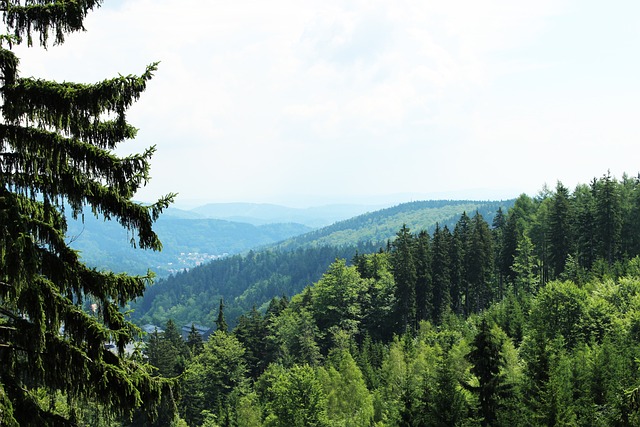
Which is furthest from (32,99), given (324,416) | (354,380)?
(354,380)

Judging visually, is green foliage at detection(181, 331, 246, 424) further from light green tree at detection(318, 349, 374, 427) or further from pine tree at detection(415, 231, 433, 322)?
pine tree at detection(415, 231, 433, 322)

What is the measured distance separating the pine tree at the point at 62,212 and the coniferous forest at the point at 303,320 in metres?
0.03

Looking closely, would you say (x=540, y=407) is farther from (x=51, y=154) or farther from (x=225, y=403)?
(x=225, y=403)

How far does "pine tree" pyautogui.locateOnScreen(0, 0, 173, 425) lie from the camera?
926cm

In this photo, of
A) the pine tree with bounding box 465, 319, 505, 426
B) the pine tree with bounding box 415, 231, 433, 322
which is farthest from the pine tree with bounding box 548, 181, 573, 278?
the pine tree with bounding box 465, 319, 505, 426

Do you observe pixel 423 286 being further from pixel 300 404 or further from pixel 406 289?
pixel 300 404

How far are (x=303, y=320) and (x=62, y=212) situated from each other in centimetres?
6712

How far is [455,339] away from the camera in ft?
197

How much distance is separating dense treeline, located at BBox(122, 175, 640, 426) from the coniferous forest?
0.21 m

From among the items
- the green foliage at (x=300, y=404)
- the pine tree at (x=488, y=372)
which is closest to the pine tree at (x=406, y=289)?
the green foliage at (x=300, y=404)

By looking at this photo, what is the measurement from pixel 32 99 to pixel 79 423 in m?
6.21

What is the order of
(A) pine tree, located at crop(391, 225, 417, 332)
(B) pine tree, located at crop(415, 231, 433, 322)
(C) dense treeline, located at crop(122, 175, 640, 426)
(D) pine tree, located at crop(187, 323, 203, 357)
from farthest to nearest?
(D) pine tree, located at crop(187, 323, 203, 357)
(B) pine tree, located at crop(415, 231, 433, 322)
(A) pine tree, located at crop(391, 225, 417, 332)
(C) dense treeline, located at crop(122, 175, 640, 426)

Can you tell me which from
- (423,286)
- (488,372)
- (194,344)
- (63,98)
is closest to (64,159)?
(63,98)

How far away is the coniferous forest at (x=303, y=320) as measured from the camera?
31.0 feet
